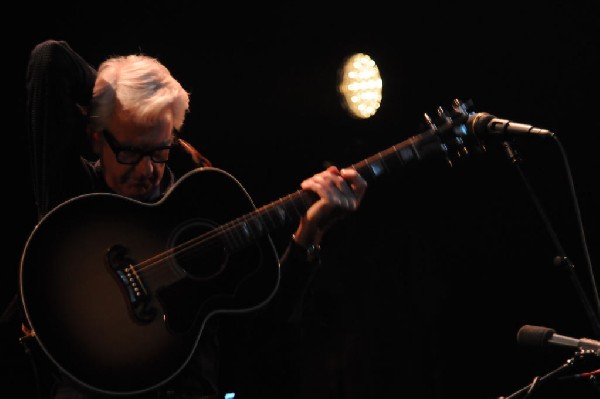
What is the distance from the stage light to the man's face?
6.51 feet

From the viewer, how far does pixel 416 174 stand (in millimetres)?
4262

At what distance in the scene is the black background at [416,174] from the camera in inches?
145

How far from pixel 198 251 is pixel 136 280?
0.20 meters

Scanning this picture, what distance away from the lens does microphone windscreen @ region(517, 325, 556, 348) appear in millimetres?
2236

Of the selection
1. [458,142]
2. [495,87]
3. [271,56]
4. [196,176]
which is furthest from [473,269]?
[196,176]

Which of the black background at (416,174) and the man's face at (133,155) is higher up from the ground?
the man's face at (133,155)

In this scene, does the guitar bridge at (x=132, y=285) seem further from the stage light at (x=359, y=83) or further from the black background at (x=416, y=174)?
the stage light at (x=359, y=83)

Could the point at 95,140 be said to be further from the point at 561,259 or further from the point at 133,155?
the point at 561,259

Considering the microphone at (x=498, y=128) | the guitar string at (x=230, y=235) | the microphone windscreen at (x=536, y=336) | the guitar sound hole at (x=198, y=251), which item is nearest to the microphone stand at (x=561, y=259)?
the microphone at (x=498, y=128)

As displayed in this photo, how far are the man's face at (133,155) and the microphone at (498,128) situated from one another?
3.20 feet

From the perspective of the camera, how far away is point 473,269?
4.16 m

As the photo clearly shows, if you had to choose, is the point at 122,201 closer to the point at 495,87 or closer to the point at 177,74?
the point at 177,74

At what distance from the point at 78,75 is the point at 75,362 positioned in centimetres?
86

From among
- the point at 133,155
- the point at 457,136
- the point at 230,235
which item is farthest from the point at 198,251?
the point at 457,136
